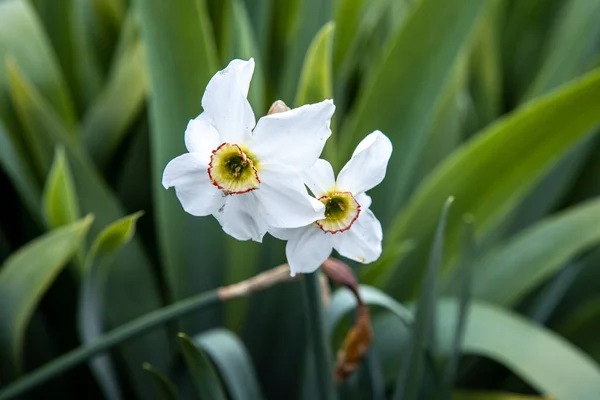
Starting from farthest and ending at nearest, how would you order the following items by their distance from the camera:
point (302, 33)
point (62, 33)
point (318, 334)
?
point (62, 33) < point (302, 33) < point (318, 334)

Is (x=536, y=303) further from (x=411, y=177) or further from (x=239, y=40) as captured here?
(x=239, y=40)

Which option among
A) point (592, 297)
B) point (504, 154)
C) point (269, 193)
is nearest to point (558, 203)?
point (592, 297)

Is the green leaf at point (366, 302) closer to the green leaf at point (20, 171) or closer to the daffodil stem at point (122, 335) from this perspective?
the daffodil stem at point (122, 335)

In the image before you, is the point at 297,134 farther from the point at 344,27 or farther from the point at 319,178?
the point at 344,27

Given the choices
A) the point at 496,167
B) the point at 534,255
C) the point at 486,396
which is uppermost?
the point at 496,167

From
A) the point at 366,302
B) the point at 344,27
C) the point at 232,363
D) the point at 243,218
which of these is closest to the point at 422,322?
the point at 366,302

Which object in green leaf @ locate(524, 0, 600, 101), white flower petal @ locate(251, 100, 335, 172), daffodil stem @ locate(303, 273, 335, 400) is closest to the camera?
white flower petal @ locate(251, 100, 335, 172)

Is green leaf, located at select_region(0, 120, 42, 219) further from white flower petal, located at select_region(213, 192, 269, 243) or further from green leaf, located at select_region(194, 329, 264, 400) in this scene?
white flower petal, located at select_region(213, 192, 269, 243)

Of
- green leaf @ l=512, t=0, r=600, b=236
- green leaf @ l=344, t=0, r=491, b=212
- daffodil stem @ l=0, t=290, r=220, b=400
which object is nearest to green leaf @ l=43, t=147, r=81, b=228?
daffodil stem @ l=0, t=290, r=220, b=400
